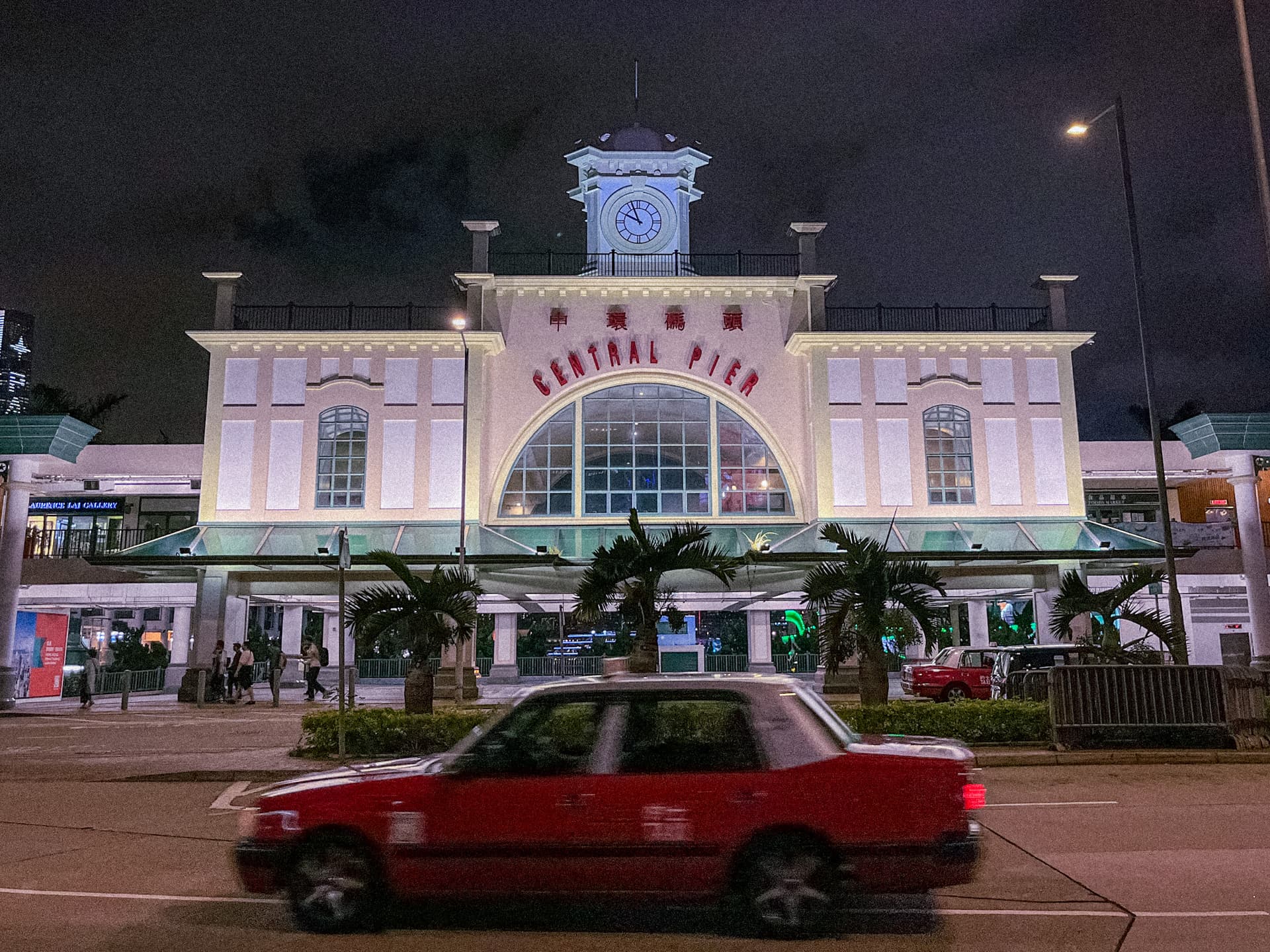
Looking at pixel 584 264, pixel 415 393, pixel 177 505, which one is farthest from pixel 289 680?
pixel 584 264

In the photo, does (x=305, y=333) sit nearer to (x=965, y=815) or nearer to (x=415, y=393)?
(x=415, y=393)

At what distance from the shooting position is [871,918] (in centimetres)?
623

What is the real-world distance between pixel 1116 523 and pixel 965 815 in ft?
108

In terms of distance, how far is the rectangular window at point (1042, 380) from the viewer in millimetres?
29062

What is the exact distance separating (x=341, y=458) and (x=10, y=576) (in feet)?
29.1

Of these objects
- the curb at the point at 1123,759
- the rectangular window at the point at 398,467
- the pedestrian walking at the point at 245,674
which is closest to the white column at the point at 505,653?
the rectangular window at the point at 398,467

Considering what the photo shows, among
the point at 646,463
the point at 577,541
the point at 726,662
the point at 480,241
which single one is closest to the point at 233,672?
the point at 577,541

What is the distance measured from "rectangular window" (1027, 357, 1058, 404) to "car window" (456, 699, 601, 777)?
85.3 ft

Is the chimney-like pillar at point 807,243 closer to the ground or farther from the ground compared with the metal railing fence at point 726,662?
farther from the ground

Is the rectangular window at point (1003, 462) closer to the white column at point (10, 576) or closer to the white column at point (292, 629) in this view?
the white column at point (292, 629)

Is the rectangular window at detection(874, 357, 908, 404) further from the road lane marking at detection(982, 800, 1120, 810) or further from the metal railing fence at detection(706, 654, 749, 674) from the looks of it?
the road lane marking at detection(982, 800, 1120, 810)

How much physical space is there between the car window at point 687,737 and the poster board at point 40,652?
26497 millimetres

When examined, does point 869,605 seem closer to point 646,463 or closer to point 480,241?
point 646,463

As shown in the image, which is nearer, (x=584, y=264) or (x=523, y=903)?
(x=523, y=903)
